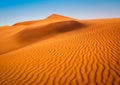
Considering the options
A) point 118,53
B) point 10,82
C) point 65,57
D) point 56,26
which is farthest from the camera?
point 56,26

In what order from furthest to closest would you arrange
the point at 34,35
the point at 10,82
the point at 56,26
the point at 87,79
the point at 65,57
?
the point at 56,26 < the point at 34,35 < the point at 65,57 < the point at 10,82 < the point at 87,79

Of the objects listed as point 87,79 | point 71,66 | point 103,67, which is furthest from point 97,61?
point 87,79

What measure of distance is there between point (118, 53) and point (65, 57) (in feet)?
7.92

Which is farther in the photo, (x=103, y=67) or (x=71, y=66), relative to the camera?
(x=71, y=66)

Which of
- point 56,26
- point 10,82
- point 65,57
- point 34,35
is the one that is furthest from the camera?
point 56,26

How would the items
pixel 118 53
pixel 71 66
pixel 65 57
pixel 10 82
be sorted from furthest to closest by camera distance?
pixel 65 57 < pixel 118 53 < pixel 71 66 < pixel 10 82

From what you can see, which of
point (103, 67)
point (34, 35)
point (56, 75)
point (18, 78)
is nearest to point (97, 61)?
point (103, 67)

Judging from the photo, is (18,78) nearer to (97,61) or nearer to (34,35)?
(97,61)

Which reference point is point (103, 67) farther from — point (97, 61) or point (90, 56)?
point (90, 56)

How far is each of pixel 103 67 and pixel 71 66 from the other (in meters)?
1.23

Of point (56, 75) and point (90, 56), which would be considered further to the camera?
point (90, 56)

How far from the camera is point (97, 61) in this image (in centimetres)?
558

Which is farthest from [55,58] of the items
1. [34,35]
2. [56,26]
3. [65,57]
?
[56,26]

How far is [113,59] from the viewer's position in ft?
18.3
